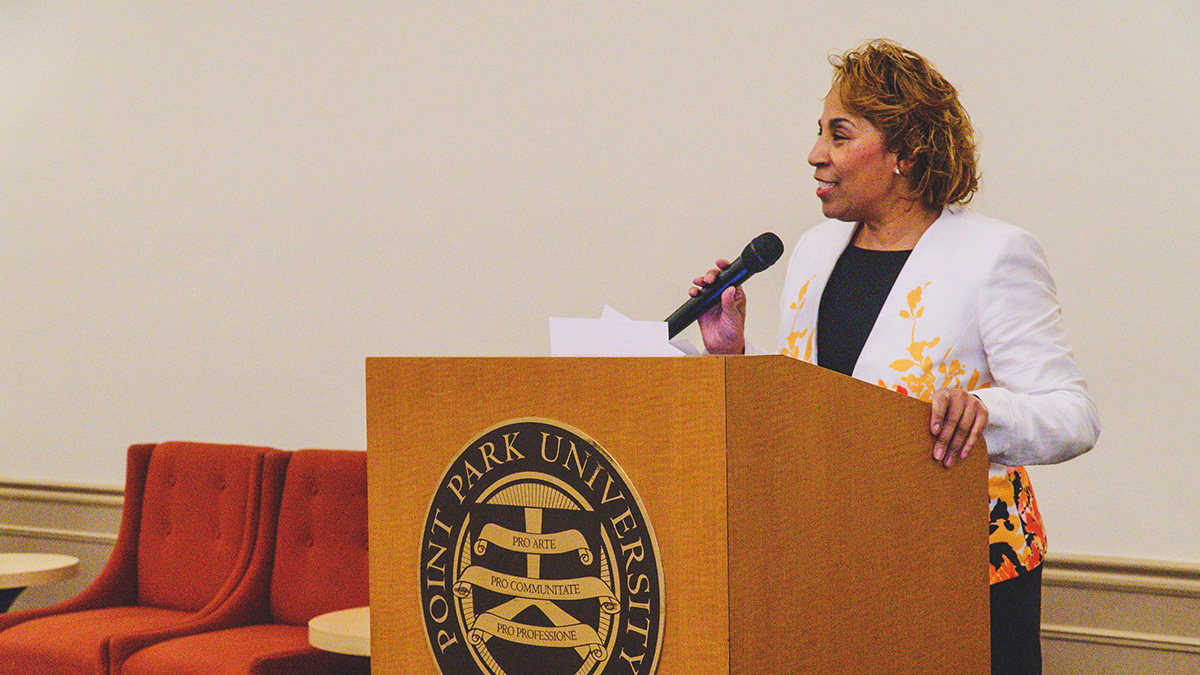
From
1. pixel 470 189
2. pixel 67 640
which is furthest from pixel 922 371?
pixel 67 640

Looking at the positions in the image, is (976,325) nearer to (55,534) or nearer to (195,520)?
(195,520)

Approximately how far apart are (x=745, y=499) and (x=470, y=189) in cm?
322

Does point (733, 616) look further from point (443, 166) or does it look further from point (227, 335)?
point (227, 335)

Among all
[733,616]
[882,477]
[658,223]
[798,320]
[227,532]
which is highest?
[658,223]

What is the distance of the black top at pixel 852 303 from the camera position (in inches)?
73.5

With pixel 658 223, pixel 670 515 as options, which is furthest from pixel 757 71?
pixel 670 515

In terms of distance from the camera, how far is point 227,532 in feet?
13.8

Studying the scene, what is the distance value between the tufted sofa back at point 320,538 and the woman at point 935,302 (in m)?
2.28

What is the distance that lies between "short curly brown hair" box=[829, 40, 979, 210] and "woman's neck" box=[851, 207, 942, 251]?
20 millimetres

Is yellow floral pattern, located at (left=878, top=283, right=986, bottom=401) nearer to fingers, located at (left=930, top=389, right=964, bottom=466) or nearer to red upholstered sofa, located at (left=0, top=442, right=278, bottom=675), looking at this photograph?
fingers, located at (left=930, top=389, right=964, bottom=466)

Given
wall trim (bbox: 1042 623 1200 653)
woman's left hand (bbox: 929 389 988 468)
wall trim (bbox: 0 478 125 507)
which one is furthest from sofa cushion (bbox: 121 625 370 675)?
woman's left hand (bbox: 929 389 988 468)

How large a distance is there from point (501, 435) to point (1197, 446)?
7.81 feet

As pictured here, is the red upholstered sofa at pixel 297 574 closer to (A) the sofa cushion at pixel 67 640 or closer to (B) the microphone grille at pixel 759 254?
(A) the sofa cushion at pixel 67 640

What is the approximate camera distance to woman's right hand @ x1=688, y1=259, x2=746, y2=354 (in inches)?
69.7
